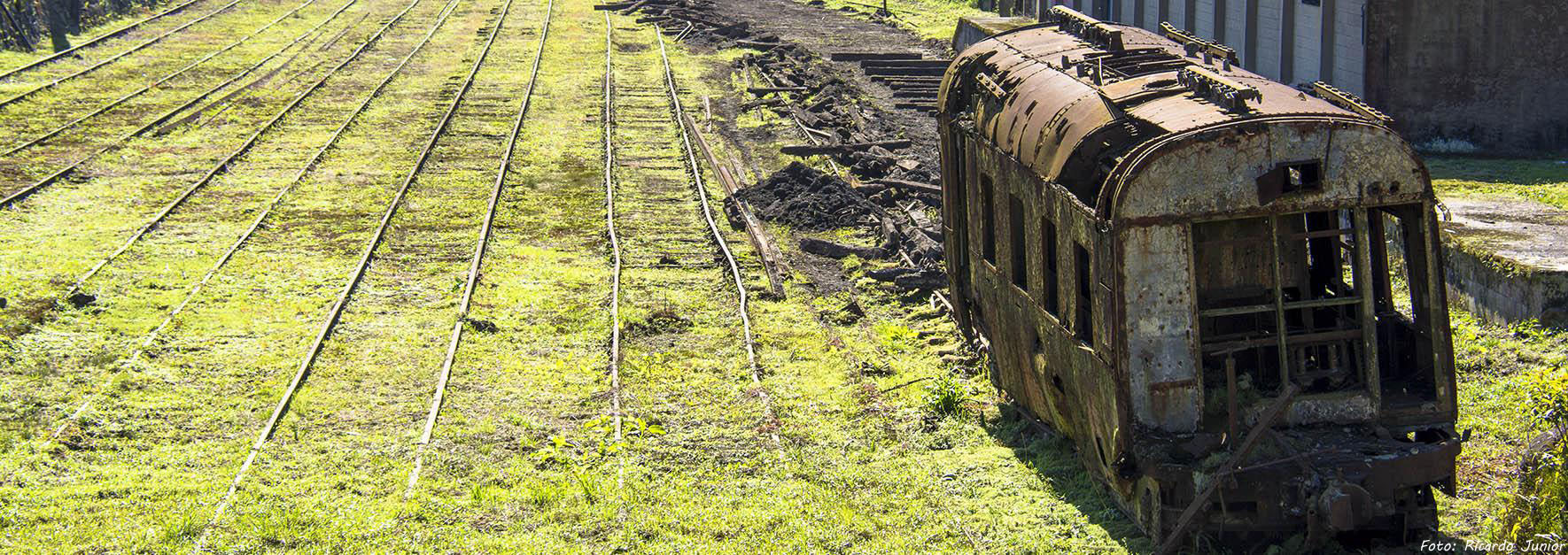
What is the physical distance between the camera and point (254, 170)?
22500 mm

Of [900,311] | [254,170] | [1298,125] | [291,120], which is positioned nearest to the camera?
[1298,125]

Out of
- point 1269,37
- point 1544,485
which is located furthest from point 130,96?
point 1544,485

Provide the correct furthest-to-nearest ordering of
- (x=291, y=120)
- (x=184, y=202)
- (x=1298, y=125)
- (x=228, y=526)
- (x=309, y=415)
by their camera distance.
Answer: (x=291, y=120) → (x=184, y=202) → (x=309, y=415) → (x=228, y=526) → (x=1298, y=125)

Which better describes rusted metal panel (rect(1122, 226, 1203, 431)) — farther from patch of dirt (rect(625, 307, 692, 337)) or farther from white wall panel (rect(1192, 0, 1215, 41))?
white wall panel (rect(1192, 0, 1215, 41))

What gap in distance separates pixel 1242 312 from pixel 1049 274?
1470 mm

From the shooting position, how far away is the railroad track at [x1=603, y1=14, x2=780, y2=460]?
558 inches

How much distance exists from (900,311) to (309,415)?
6013mm

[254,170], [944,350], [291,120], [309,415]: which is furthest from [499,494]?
[291,120]

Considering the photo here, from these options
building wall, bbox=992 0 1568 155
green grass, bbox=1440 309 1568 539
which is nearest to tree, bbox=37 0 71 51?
building wall, bbox=992 0 1568 155

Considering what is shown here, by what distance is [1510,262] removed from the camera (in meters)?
12.3

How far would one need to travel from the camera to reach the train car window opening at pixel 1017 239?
412 inches

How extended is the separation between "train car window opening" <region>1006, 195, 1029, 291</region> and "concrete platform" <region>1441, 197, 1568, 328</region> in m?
4.50

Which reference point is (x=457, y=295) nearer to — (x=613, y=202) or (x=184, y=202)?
(x=613, y=202)

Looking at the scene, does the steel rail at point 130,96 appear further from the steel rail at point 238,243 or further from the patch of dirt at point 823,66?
the patch of dirt at point 823,66
